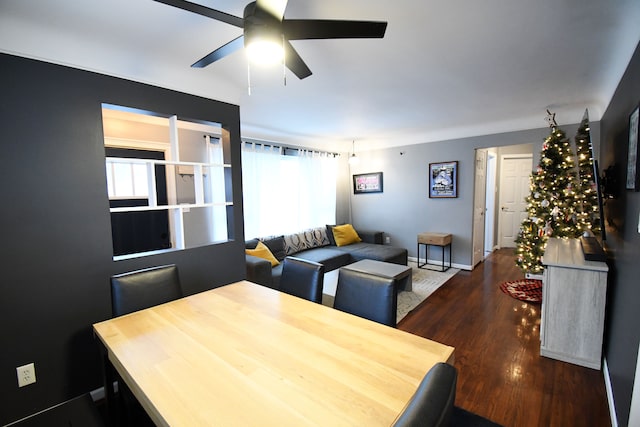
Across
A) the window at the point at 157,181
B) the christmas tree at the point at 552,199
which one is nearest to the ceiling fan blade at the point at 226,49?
the window at the point at 157,181

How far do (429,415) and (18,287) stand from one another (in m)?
2.33

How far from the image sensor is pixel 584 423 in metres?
1.75

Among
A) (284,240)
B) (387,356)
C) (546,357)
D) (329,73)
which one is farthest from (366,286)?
(284,240)

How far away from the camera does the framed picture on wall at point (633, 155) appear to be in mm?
1635

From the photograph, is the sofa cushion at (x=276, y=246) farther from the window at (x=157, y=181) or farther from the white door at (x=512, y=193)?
the white door at (x=512, y=193)

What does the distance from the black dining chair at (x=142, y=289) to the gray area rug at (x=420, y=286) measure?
7.51 ft

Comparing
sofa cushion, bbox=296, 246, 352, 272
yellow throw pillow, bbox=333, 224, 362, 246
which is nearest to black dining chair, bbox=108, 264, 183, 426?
sofa cushion, bbox=296, 246, 352, 272

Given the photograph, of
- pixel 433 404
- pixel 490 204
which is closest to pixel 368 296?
pixel 433 404

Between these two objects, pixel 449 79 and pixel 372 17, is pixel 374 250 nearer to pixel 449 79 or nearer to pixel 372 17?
pixel 449 79

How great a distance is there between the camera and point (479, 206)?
5.21 m

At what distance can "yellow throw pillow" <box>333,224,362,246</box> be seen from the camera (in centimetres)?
527

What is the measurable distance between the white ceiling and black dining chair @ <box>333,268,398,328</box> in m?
1.55

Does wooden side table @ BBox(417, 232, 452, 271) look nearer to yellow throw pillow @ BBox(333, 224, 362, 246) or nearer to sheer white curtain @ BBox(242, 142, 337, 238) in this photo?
yellow throw pillow @ BBox(333, 224, 362, 246)

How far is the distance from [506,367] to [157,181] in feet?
13.7
